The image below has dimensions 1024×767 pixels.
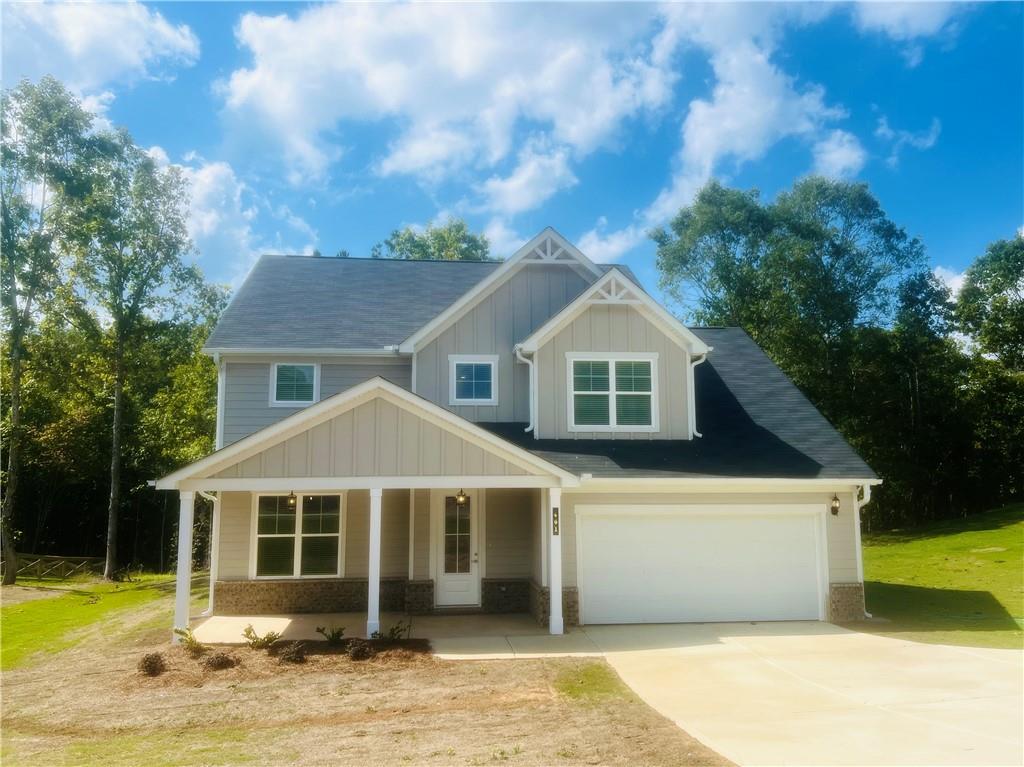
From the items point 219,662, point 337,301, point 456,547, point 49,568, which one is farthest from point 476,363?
point 49,568

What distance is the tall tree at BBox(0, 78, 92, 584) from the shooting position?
21609mm

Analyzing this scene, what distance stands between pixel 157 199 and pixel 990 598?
26156mm

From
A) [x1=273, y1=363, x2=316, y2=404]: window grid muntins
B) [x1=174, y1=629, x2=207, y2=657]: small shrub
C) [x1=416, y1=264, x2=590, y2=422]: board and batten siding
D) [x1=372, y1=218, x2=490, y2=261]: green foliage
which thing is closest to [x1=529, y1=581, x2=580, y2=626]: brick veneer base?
[x1=416, y1=264, x2=590, y2=422]: board and batten siding

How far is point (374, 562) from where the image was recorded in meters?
11.6

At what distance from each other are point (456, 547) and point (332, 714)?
6685 millimetres

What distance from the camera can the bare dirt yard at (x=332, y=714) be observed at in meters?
6.41

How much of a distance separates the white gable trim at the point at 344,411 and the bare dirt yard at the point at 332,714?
2.72m

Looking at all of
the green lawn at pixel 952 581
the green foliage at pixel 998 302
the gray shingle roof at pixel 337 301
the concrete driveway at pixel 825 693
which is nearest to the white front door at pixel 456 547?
the concrete driveway at pixel 825 693

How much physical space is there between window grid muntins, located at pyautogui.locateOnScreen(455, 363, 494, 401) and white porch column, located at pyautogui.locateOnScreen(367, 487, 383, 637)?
4135 millimetres

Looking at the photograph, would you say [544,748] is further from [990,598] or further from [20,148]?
[20,148]

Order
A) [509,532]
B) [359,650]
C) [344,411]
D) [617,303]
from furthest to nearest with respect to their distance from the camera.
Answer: [617,303] → [509,532] → [344,411] → [359,650]

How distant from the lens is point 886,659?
10.1 metres

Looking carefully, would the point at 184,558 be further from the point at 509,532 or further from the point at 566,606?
the point at 566,606

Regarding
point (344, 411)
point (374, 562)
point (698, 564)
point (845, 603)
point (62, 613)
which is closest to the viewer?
point (374, 562)
